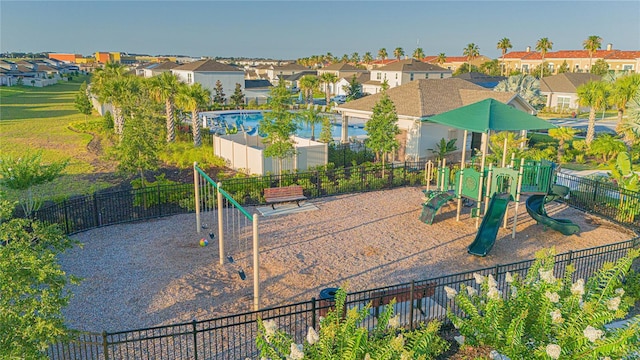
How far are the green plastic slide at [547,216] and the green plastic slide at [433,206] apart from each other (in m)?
2.80

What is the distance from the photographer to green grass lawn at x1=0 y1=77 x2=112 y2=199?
23.1 metres

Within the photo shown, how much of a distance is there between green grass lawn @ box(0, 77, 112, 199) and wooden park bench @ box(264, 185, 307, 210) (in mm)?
8677

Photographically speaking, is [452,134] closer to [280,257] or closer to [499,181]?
[499,181]

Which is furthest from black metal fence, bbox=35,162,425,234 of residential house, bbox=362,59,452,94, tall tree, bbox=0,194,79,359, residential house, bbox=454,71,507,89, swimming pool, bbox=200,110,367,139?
residential house, bbox=362,59,452,94

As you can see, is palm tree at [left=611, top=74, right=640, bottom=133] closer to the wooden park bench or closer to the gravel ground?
the gravel ground

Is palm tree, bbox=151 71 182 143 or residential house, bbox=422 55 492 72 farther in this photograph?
residential house, bbox=422 55 492 72

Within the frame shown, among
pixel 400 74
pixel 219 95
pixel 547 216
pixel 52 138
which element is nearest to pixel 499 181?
pixel 547 216

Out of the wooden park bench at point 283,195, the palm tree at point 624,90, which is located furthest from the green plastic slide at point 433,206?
the palm tree at point 624,90

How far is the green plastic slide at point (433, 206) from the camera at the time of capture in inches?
662

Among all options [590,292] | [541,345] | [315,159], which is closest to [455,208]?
[315,159]

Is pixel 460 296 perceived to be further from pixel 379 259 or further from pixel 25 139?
pixel 25 139

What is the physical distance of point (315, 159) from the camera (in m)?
24.3

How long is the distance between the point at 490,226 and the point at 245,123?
37.4 meters

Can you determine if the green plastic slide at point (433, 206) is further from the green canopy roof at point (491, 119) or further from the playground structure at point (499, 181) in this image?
the green canopy roof at point (491, 119)
